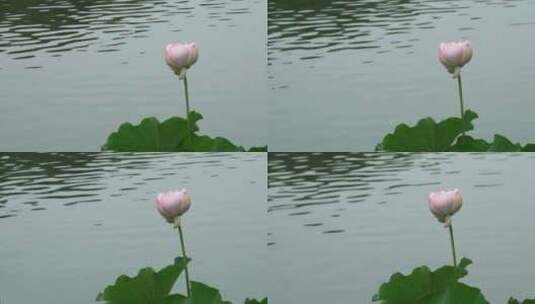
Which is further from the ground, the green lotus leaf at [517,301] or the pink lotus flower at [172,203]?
the pink lotus flower at [172,203]

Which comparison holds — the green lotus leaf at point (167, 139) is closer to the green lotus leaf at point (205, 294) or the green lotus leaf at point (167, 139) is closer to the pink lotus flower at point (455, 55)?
the green lotus leaf at point (205, 294)

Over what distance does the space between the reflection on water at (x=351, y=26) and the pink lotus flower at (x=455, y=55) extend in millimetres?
41

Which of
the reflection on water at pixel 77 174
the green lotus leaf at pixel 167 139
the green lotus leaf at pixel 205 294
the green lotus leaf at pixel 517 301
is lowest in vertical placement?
the green lotus leaf at pixel 517 301

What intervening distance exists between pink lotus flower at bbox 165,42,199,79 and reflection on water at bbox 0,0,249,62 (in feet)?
0.13

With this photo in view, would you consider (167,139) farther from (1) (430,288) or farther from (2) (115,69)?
(1) (430,288)

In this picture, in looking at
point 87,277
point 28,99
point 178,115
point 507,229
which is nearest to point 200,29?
point 178,115

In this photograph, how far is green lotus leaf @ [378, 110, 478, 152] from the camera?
1.95 m

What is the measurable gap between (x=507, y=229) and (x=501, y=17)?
0.37m

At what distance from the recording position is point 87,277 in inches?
78.8

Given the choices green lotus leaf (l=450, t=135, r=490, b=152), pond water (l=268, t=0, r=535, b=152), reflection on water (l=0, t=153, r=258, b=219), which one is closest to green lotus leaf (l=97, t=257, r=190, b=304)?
reflection on water (l=0, t=153, r=258, b=219)

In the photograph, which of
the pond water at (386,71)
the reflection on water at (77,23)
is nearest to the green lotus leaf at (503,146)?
the pond water at (386,71)

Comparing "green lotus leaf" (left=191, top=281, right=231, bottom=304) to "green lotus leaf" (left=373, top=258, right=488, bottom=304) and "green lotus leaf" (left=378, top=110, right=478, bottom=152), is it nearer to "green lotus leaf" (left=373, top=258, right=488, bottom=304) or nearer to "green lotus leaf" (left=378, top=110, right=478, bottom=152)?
"green lotus leaf" (left=373, top=258, right=488, bottom=304)

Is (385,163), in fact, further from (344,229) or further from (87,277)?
(87,277)

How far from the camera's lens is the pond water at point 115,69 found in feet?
6.50
